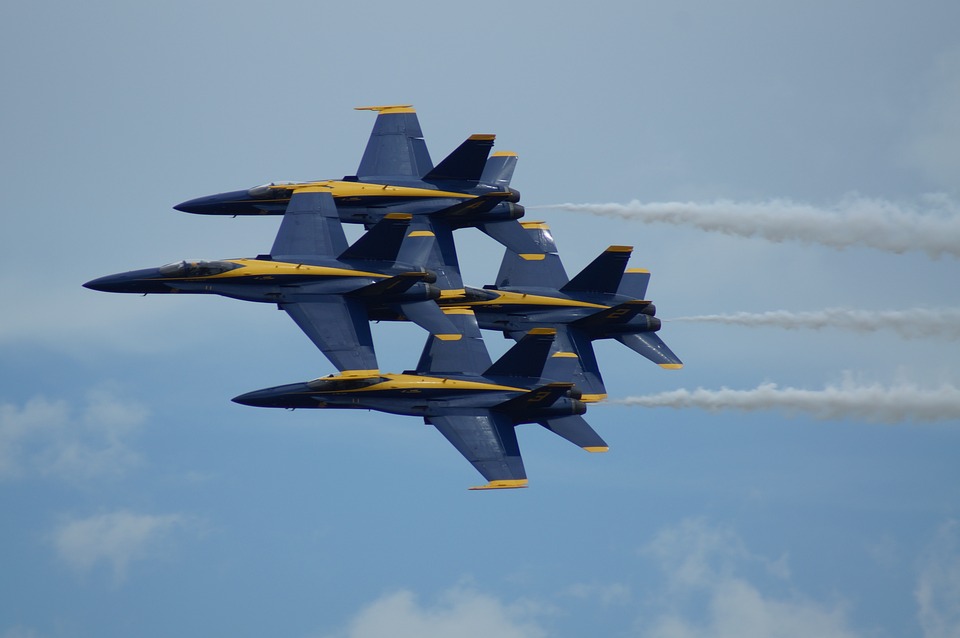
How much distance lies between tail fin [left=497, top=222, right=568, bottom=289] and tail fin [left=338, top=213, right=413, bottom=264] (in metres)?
8.45

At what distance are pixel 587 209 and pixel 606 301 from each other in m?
6.94

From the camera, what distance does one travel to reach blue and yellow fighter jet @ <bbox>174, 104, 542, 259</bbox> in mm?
94812

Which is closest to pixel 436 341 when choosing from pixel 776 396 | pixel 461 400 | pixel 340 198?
pixel 461 400

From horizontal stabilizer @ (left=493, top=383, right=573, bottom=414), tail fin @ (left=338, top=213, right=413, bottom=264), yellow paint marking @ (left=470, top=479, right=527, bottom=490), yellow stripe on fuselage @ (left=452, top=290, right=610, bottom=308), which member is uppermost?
tail fin @ (left=338, top=213, right=413, bottom=264)

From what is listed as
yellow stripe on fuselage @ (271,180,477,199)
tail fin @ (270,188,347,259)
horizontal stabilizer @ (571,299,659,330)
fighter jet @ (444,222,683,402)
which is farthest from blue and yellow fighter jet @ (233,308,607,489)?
yellow stripe on fuselage @ (271,180,477,199)

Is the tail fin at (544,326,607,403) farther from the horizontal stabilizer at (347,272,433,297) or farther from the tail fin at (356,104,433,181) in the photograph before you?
the tail fin at (356,104,433,181)

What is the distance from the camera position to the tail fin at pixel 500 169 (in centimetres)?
9731

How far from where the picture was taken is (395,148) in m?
98.2

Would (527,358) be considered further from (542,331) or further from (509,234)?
(509,234)

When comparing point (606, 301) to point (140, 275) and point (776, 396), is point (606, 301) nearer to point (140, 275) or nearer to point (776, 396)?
point (776, 396)

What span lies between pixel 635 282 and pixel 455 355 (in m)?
11.8

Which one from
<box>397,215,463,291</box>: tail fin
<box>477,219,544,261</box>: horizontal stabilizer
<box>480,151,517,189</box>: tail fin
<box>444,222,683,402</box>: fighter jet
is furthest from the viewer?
<box>480,151,517,189</box>: tail fin

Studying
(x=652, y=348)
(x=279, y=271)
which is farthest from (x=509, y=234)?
(x=279, y=271)

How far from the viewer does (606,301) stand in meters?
96.1
